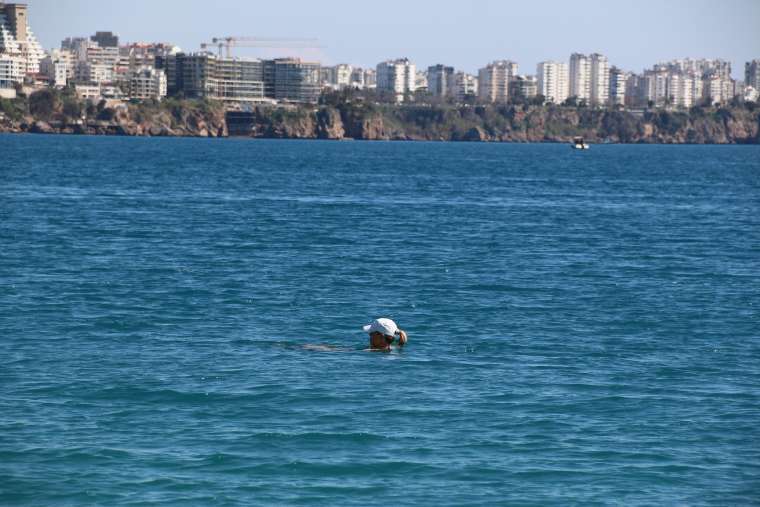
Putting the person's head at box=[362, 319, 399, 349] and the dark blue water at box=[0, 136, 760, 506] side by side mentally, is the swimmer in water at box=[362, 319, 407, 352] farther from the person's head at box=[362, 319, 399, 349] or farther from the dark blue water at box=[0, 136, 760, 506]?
the dark blue water at box=[0, 136, 760, 506]

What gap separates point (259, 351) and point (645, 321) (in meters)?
13.2

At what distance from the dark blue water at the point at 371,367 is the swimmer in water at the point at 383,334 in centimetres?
41

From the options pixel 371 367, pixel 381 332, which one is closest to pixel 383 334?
pixel 381 332

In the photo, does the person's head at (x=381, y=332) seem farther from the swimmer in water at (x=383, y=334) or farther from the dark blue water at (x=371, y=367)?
the dark blue water at (x=371, y=367)

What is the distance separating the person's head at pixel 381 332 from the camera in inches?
1297

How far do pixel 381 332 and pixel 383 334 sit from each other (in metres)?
0.08

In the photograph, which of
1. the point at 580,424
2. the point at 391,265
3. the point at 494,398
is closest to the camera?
the point at 580,424

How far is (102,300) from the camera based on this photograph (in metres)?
41.4

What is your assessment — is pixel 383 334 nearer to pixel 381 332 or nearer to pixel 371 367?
pixel 381 332

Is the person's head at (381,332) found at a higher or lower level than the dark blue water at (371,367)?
higher

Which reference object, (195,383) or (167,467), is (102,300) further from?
(167,467)

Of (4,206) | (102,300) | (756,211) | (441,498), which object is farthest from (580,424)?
(756,211)

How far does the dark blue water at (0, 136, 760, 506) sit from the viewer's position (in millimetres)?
22547

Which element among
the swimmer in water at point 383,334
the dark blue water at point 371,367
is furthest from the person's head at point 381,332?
the dark blue water at point 371,367
